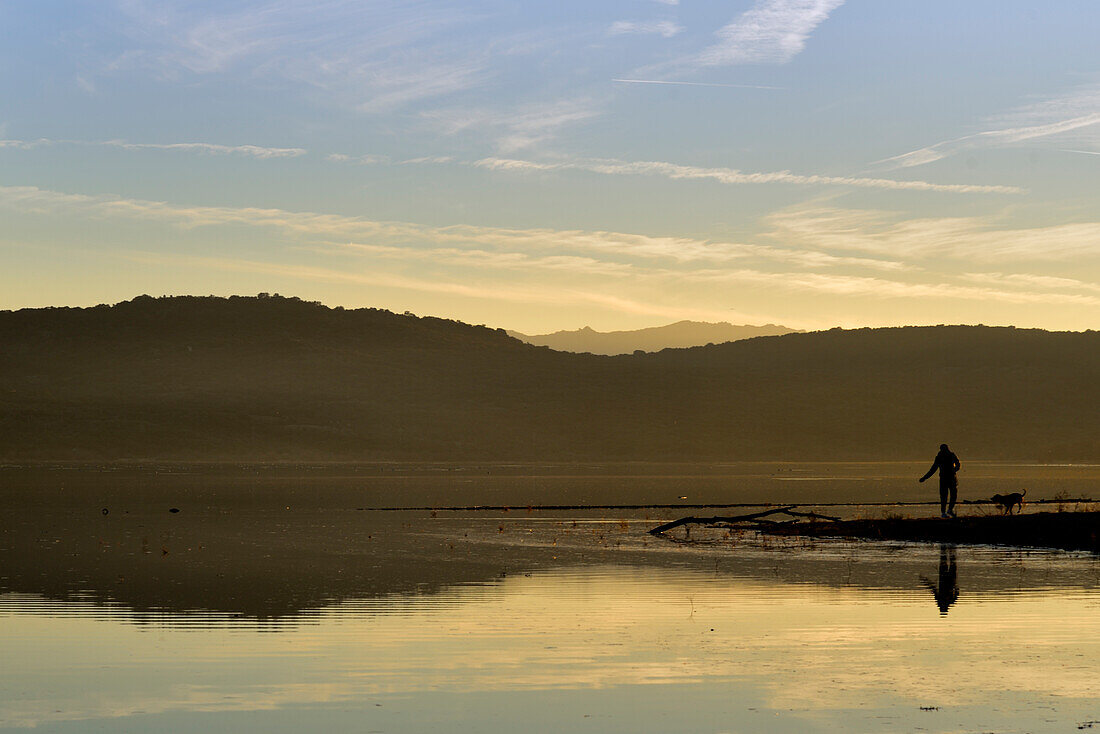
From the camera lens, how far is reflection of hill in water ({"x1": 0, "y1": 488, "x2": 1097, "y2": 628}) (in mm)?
22219

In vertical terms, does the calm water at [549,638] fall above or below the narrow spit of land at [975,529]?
below

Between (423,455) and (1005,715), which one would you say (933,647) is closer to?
(1005,715)

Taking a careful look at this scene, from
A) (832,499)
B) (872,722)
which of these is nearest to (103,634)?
(872,722)

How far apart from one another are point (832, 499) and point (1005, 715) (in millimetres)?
48302

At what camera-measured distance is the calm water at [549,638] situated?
1280 centimetres

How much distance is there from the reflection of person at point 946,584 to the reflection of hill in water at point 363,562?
18cm

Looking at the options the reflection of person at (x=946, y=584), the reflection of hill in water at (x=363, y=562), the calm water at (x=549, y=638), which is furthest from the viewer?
the reflection of hill in water at (x=363, y=562)

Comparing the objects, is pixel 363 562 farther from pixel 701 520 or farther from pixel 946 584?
pixel 946 584

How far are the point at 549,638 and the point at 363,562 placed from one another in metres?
A: 11.6

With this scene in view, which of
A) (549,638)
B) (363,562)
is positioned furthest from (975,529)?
(549,638)

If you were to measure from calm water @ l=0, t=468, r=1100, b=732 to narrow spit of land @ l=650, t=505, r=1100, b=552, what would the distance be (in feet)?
7.53

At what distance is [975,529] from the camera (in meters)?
33.7

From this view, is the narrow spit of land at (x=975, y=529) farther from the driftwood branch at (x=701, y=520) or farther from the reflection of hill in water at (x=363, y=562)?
the reflection of hill in water at (x=363, y=562)

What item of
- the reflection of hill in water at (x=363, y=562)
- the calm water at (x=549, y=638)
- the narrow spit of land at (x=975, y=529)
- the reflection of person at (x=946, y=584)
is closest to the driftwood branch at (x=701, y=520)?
the narrow spit of land at (x=975, y=529)
